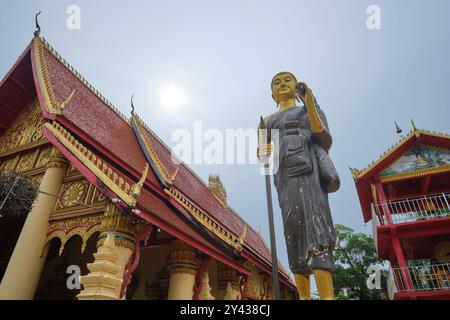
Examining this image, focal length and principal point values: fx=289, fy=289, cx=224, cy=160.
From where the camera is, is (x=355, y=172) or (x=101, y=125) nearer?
(x=101, y=125)

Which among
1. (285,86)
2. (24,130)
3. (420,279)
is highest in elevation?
(24,130)

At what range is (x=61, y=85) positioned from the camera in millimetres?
7105

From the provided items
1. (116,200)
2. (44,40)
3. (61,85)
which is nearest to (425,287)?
(116,200)

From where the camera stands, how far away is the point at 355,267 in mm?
16547

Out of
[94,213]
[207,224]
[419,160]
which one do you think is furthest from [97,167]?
[419,160]

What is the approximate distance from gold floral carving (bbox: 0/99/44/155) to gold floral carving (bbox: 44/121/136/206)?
1890 millimetres

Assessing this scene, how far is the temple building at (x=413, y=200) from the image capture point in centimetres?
981

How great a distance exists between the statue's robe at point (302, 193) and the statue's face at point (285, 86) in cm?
22

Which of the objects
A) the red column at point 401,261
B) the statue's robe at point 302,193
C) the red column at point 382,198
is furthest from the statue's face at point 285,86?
the red column at point 382,198

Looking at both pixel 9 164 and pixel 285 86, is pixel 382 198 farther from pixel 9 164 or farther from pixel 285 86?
pixel 9 164

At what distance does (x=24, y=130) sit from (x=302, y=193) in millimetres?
7740

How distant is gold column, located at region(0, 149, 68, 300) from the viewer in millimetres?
4633
